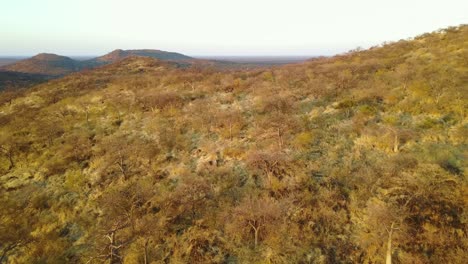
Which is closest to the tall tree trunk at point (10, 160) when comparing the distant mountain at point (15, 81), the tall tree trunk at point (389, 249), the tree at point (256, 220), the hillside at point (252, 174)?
the hillside at point (252, 174)

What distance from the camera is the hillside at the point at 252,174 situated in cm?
1302

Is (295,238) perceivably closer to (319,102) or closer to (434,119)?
(434,119)

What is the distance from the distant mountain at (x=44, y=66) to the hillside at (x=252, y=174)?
131740 millimetres

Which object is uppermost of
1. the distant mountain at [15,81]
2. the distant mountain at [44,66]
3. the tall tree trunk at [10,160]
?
the distant mountain at [44,66]

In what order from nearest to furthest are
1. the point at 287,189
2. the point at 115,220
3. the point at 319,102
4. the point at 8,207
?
the point at 115,220 → the point at 287,189 → the point at 8,207 → the point at 319,102

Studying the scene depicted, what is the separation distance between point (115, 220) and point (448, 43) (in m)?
44.5

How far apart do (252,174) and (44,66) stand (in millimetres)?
179384

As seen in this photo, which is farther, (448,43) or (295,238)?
(448,43)

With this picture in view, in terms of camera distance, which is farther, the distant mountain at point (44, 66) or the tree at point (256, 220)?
the distant mountain at point (44, 66)

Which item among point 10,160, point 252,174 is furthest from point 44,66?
point 252,174

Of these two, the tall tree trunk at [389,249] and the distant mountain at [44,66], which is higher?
the distant mountain at [44,66]

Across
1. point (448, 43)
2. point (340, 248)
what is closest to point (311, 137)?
point (340, 248)

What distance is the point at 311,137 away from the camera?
20.6 meters

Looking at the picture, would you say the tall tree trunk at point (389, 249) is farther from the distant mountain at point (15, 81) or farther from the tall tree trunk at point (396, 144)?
the distant mountain at point (15, 81)
